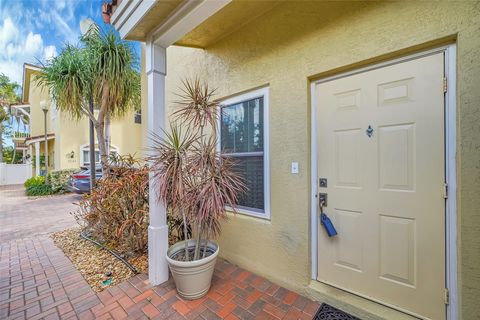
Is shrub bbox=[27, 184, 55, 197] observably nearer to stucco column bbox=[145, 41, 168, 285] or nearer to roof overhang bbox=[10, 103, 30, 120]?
roof overhang bbox=[10, 103, 30, 120]

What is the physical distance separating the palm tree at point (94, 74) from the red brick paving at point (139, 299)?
5.93 ft

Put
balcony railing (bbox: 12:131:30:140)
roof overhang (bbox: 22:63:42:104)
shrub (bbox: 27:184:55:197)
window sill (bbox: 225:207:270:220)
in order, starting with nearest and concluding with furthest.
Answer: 1. window sill (bbox: 225:207:270:220)
2. shrub (bbox: 27:184:55:197)
3. roof overhang (bbox: 22:63:42:104)
4. balcony railing (bbox: 12:131:30:140)

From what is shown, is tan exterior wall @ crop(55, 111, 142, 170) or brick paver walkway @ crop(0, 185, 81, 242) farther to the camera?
tan exterior wall @ crop(55, 111, 142, 170)

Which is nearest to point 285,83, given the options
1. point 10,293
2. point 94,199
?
point 94,199

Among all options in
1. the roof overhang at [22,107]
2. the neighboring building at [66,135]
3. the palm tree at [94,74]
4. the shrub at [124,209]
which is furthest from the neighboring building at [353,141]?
the roof overhang at [22,107]

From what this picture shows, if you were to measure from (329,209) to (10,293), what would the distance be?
11.7 ft

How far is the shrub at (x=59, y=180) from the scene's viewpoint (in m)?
9.18

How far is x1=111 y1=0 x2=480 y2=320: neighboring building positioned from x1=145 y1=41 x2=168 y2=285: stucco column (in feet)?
0.04

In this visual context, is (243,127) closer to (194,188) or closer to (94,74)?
(194,188)

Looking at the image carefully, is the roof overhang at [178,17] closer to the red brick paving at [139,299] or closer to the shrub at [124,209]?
the shrub at [124,209]

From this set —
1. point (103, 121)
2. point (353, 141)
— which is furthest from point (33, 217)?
point (353, 141)

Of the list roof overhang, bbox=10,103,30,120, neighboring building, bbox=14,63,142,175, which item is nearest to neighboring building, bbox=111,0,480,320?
neighboring building, bbox=14,63,142,175

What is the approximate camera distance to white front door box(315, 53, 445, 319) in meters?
1.63

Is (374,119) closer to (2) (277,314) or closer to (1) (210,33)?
(2) (277,314)
